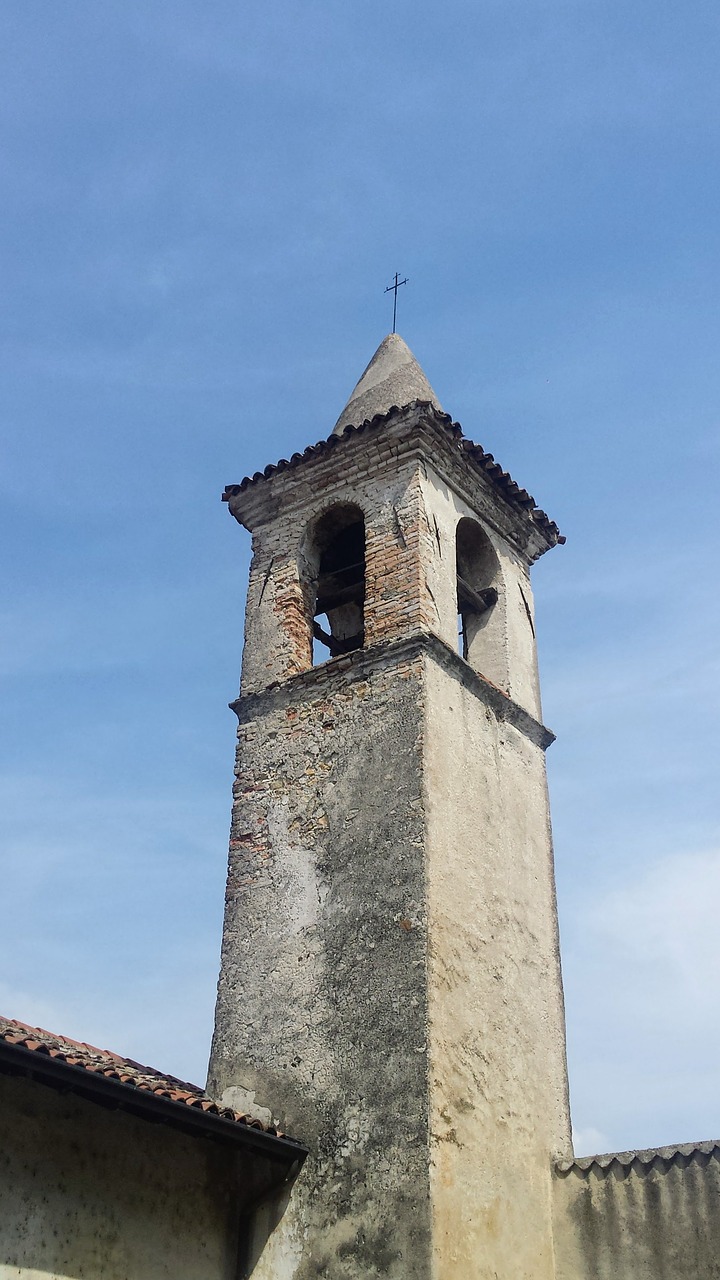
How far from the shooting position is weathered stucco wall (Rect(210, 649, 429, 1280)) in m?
6.89

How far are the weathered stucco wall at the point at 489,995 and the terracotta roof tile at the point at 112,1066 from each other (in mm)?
1247

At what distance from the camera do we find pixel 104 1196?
645cm

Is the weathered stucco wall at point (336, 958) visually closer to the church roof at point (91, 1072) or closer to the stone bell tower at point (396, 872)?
the stone bell tower at point (396, 872)

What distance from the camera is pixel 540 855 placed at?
930 cm

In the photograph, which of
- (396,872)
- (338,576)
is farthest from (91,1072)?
(338,576)

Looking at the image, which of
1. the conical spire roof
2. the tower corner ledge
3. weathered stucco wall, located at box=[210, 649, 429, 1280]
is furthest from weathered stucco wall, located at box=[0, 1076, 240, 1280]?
the conical spire roof

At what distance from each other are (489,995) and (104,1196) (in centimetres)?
285

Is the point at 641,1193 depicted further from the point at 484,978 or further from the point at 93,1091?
the point at 93,1091

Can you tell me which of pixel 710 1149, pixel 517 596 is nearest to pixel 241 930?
pixel 710 1149

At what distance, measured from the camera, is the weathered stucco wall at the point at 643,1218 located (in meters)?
6.95

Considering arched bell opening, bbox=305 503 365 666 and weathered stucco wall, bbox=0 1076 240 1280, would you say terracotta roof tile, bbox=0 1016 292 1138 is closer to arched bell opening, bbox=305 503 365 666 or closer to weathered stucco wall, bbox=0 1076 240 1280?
weathered stucco wall, bbox=0 1076 240 1280

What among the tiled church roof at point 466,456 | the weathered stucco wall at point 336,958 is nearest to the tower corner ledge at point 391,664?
the weathered stucco wall at point 336,958

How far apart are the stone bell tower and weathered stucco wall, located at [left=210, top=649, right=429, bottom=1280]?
16 mm

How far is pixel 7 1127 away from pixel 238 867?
2.98 meters
